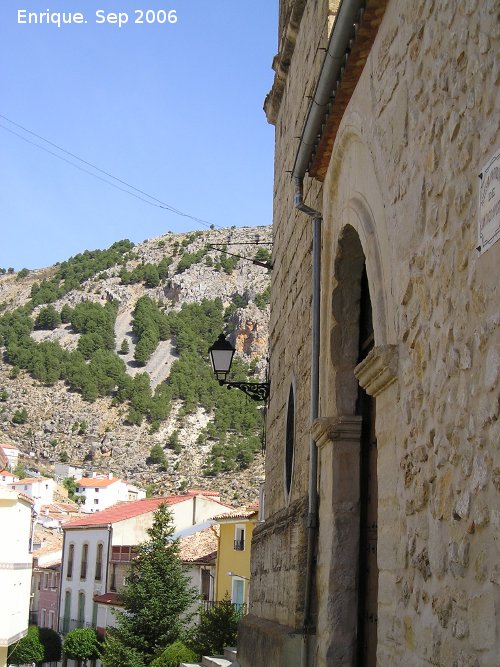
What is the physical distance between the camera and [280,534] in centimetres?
761

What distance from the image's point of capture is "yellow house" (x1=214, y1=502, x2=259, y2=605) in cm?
3108

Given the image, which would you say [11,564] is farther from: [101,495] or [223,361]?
[101,495]

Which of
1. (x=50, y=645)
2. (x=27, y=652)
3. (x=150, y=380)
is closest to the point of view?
(x=27, y=652)

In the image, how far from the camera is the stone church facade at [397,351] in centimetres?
294

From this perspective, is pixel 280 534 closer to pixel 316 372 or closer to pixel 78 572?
pixel 316 372

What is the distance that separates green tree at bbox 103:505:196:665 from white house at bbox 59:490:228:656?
10418 millimetres

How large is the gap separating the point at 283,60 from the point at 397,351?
6.29 metres

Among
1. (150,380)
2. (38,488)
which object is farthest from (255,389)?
(150,380)

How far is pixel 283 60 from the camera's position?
951 cm

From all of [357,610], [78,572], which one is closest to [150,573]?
[78,572]

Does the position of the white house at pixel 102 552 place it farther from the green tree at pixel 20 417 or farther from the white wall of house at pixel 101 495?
the green tree at pixel 20 417

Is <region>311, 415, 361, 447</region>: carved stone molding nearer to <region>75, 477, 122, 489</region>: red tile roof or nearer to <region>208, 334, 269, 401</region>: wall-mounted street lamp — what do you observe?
<region>208, 334, 269, 401</region>: wall-mounted street lamp

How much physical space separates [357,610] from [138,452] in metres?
113

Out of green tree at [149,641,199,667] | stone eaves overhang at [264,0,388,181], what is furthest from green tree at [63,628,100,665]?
stone eaves overhang at [264,0,388,181]
